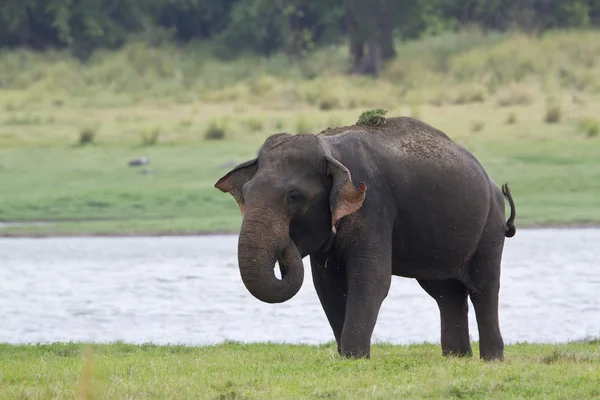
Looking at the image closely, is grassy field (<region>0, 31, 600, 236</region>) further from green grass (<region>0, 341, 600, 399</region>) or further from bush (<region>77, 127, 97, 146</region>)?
green grass (<region>0, 341, 600, 399</region>)

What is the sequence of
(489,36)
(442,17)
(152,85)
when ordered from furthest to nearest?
(442,17), (489,36), (152,85)

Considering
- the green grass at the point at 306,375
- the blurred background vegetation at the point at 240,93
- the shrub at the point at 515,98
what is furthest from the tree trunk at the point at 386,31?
the green grass at the point at 306,375

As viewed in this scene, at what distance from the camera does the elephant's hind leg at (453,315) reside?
11.1m

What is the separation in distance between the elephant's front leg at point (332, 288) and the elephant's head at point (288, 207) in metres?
0.62

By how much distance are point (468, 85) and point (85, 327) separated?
25.8 m

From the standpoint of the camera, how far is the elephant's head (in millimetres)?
9086

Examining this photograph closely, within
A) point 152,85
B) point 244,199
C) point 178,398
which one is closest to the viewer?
point 178,398

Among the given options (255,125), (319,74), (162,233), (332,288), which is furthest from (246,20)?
(332,288)

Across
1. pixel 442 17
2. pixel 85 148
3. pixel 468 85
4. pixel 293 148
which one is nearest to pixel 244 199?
pixel 293 148

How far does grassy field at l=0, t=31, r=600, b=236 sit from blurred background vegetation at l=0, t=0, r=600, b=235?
7cm

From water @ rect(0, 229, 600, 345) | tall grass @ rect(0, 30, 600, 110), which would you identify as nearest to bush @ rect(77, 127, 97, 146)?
tall grass @ rect(0, 30, 600, 110)

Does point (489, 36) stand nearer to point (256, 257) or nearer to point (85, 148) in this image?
point (85, 148)

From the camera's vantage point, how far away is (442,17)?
5984 cm

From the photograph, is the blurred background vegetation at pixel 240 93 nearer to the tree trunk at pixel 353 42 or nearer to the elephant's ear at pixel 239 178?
the tree trunk at pixel 353 42
